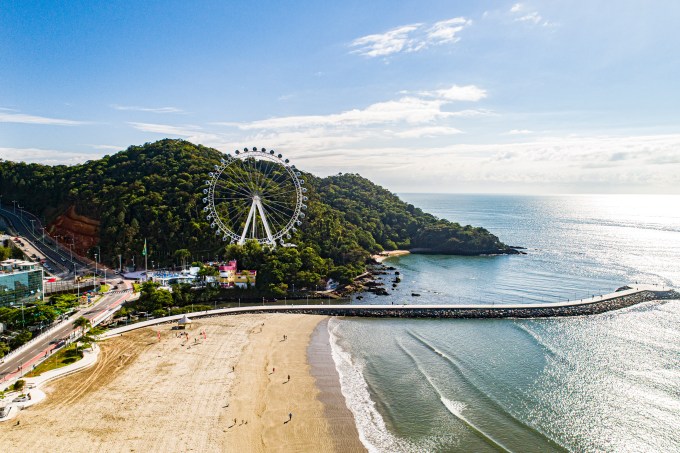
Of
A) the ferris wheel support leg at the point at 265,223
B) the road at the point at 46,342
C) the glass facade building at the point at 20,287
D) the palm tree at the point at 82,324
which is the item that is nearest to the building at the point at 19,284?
the glass facade building at the point at 20,287

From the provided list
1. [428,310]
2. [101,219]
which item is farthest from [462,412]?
[101,219]

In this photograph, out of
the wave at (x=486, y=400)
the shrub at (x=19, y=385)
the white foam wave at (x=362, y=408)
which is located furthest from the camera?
the shrub at (x=19, y=385)

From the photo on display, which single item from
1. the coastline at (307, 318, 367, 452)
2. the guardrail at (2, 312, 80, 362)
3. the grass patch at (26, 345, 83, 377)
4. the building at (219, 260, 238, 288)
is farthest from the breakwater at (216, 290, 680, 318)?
the grass patch at (26, 345, 83, 377)

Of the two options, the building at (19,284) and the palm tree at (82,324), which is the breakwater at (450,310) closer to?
the palm tree at (82,324)

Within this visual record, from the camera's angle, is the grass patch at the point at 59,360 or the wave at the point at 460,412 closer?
the wave at the point at 460,412

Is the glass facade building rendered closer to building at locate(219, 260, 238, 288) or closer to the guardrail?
the guardrail

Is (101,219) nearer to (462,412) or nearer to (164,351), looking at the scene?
(164,351)

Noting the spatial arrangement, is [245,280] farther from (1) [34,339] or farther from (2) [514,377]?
(2) [514,377]
